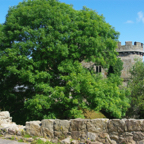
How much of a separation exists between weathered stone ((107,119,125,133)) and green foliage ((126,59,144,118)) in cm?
1157

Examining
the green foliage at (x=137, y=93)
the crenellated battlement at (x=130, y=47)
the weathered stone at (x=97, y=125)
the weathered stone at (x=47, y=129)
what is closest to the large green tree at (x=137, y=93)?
the green foliage at (x=137, y=93)

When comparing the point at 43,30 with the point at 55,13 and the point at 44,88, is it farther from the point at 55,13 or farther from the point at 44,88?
the point at 44,88

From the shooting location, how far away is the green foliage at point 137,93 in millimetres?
18062

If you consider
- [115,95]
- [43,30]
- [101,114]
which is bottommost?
[101,114]

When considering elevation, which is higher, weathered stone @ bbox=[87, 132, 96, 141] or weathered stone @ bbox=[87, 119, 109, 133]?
weathered stone @ bbox=[87, 119, 109, 133]

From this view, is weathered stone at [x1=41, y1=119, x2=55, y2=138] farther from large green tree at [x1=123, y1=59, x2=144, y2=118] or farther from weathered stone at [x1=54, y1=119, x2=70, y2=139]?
large green tree at [x1=123, y1=59, x2=144, y2=118]

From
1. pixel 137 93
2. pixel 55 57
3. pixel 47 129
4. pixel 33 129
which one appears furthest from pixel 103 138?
pixel 137 93

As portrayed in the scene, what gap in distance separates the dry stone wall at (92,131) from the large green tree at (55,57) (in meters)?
4.98

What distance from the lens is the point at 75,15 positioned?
46.8 feet

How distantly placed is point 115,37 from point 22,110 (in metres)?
10.1

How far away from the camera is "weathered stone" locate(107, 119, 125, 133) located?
21.5ft

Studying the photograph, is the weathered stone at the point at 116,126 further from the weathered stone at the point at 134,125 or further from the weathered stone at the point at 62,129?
the weathered stone at the point at 62,129

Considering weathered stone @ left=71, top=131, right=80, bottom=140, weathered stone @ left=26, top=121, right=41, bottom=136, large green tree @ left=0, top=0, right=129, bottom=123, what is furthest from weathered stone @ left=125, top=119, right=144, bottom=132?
large green tree @ left=0, top=0, right=129, bottom=123

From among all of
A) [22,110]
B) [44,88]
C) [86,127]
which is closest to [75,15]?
[44,88]
